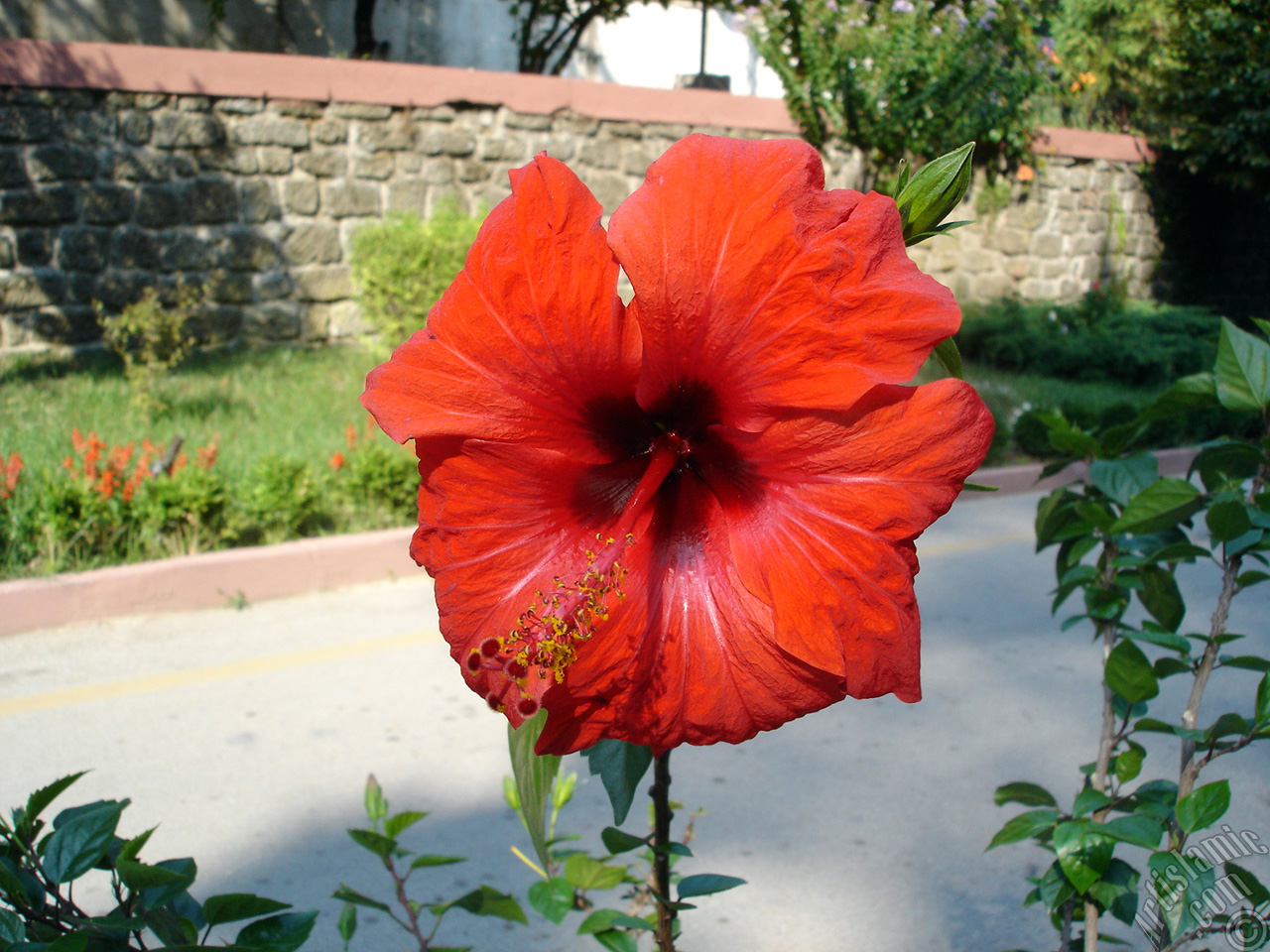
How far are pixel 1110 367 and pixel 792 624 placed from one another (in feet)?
34.5

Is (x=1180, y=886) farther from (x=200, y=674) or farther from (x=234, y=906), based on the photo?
(x=200, y=674)

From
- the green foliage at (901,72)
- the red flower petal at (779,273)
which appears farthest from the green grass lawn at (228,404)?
the red flower petal at (779,273)

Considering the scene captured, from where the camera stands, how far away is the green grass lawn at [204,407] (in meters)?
5.69

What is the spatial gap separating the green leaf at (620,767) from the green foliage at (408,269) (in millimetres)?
7070

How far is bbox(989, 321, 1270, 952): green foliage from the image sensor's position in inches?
40.2

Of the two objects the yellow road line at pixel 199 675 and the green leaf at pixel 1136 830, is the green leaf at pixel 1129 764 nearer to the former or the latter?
the green leaf at pixel 1136 830

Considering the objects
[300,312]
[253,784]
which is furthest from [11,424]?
[253,784]

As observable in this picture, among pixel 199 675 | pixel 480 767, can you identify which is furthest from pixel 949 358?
pixel 199 675

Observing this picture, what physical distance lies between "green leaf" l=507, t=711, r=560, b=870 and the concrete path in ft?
5.76

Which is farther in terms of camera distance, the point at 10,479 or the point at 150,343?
the point at 150,343

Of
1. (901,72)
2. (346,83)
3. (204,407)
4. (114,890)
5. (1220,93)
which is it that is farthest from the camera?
(1220,93)

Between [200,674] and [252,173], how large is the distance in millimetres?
5964

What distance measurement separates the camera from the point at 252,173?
8.54 meters

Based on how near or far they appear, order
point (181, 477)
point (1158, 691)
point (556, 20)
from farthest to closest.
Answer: point (556, 20), point (181, 477), point (1158, 691)
